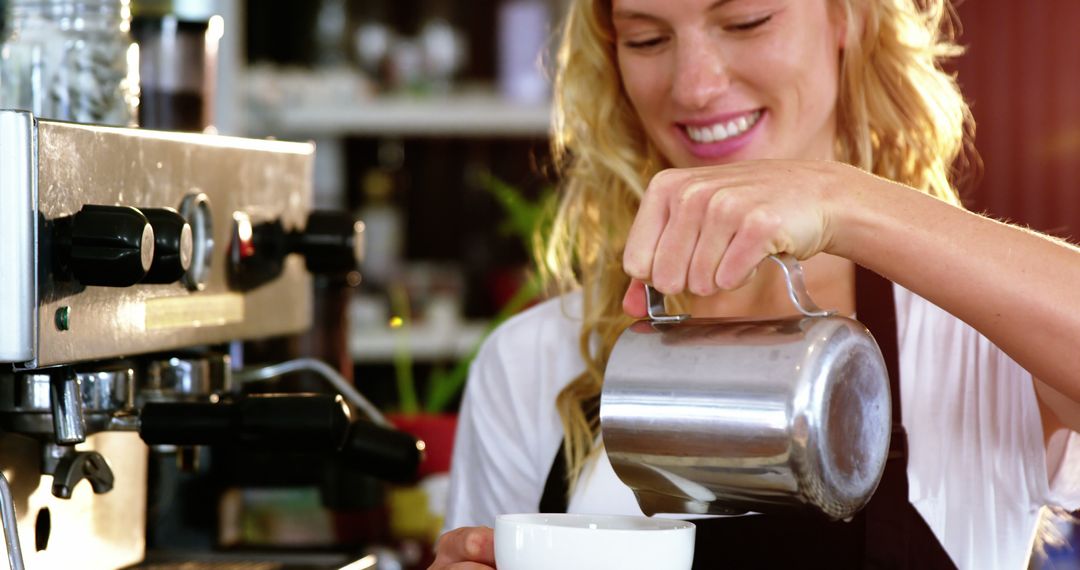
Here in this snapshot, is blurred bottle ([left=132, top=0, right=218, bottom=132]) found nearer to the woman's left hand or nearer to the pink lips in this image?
the pink lips

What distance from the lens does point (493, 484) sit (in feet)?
4.42

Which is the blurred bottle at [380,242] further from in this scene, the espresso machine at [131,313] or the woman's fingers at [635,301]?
the woman's fingers at [635,301]

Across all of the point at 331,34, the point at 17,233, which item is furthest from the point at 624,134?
the point at 331,34

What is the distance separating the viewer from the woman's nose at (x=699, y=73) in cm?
119

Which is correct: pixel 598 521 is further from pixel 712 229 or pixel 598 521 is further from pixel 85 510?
pixel 85 510

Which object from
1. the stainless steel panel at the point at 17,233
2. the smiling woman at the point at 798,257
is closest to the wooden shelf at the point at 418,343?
the smiling woman at the point at 798,257

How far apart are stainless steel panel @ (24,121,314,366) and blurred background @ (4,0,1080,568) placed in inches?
59.4

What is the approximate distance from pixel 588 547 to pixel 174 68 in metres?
0.68

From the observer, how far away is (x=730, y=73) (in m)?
1.20

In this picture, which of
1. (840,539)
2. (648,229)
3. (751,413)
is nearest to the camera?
(751,413)

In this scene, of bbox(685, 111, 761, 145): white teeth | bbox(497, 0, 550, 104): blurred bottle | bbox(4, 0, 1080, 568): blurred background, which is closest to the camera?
bbox(685, 111, 761, 145): white teeth

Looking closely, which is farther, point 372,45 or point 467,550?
point 372,45

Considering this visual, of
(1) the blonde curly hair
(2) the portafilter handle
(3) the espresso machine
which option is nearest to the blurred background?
(1) the blonde curly hair

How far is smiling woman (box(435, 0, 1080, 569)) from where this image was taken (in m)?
0.88
